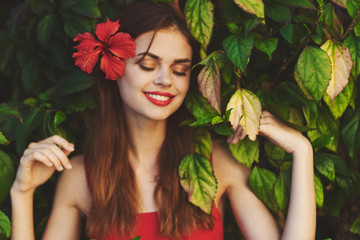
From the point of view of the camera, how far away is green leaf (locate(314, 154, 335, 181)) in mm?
1211

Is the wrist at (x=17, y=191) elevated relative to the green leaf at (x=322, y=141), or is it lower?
lower

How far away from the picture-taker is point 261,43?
111 centimetres

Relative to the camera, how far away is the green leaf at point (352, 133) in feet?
4.05

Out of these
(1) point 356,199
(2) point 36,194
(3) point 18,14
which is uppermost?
(3) point 18,14

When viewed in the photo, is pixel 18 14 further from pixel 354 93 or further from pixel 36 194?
pixel 354 93

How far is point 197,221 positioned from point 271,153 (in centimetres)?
33

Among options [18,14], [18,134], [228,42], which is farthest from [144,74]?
[18,14]

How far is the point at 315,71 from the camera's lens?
102 centimetres

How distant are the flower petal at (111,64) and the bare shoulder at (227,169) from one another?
451 mm

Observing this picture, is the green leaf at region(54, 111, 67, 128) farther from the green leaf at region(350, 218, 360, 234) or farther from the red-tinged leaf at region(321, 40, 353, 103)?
the green leaf at region(350, 218, 360, 234)

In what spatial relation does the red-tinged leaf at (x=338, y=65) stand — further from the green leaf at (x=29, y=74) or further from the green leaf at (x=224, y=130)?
the green leaf at (x=29, y=74)

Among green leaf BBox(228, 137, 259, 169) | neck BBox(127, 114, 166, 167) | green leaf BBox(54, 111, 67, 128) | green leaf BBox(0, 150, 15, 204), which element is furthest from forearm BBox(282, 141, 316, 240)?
green leaf BBox(0, 150, 15, 204)

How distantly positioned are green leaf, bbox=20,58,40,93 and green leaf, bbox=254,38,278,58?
0.88m

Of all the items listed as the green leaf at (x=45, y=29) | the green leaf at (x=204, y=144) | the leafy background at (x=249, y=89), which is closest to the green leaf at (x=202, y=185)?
the leafy background at (x=249, y=89)
